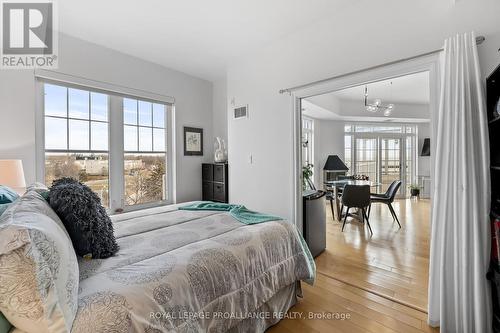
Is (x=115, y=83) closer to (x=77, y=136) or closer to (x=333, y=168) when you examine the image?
(x=77, y=136)

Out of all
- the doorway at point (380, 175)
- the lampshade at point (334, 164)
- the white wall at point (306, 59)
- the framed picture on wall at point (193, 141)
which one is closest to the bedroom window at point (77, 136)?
the framed picture on wall at point (193, 141)

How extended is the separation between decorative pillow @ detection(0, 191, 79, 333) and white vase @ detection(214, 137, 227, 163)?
326 cm

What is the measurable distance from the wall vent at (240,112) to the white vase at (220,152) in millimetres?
698

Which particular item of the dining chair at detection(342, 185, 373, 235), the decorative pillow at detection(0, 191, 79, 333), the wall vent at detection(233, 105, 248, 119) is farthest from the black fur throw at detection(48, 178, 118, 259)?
the dining chair at detection(342, 185, 373, 235)

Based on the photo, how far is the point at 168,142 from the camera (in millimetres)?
3918

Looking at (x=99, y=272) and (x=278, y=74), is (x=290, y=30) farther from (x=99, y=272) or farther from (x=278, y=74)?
(x=99, y=272)

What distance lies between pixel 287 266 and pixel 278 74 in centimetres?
227

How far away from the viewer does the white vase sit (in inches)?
162

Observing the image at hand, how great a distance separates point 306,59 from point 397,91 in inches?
142

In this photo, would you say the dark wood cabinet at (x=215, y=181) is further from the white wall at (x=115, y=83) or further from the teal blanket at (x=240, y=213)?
the teal blanket at (x=240, y=213)

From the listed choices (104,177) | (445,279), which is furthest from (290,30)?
(104,177)

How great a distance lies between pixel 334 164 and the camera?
6.40 m

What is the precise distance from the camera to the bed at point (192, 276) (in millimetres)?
956

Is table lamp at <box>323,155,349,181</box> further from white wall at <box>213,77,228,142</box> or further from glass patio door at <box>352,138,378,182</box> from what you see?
white wall at <box>213,77,228,142</box>
